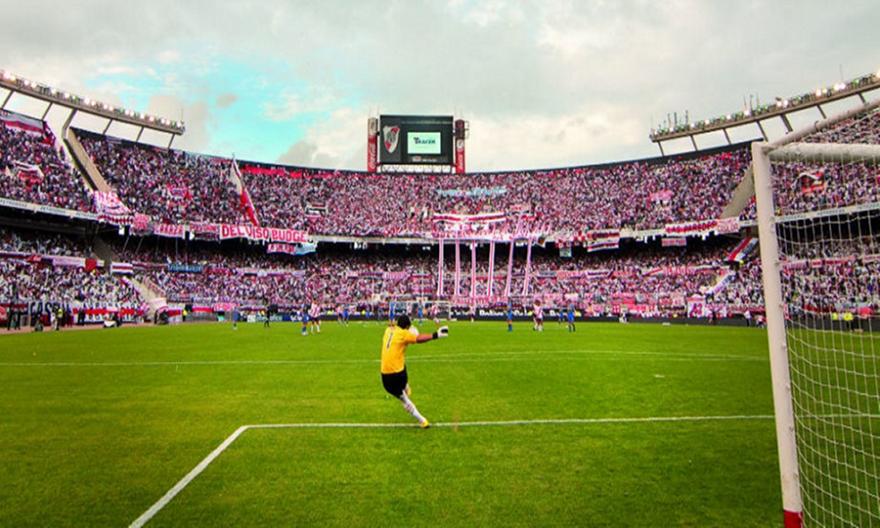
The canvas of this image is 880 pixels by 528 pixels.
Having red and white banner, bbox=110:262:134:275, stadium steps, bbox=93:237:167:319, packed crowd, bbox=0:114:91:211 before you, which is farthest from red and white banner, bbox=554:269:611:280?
packed crowd, bbox=0:114:91:211

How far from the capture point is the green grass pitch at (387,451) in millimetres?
4949

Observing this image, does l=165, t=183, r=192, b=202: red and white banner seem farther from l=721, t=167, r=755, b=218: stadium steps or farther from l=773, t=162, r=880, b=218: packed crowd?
l=773, t=162, r=880, b=218: packed crowd

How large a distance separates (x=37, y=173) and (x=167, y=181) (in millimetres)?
13730

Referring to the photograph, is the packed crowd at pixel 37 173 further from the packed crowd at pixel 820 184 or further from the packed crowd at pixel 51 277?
the packed crowd at pixel 820 184

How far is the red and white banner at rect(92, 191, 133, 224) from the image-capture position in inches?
1763

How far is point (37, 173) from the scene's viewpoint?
43.8 m

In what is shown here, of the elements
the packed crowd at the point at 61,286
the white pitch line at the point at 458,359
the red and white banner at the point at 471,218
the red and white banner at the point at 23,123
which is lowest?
the white pitch line at the point at 458,359

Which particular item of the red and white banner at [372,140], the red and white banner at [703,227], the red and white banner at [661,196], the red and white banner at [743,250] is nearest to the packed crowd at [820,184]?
the red and white banner at [703,227]

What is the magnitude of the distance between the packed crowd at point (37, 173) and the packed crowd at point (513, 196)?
19.4m

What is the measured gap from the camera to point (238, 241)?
5766 cm

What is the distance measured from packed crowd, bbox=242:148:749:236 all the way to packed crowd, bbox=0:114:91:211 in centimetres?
1942

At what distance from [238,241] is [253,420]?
5268 cm

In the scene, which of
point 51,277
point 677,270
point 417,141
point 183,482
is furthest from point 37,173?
point 677,270

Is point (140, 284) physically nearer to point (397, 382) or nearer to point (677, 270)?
point (397, 382)
